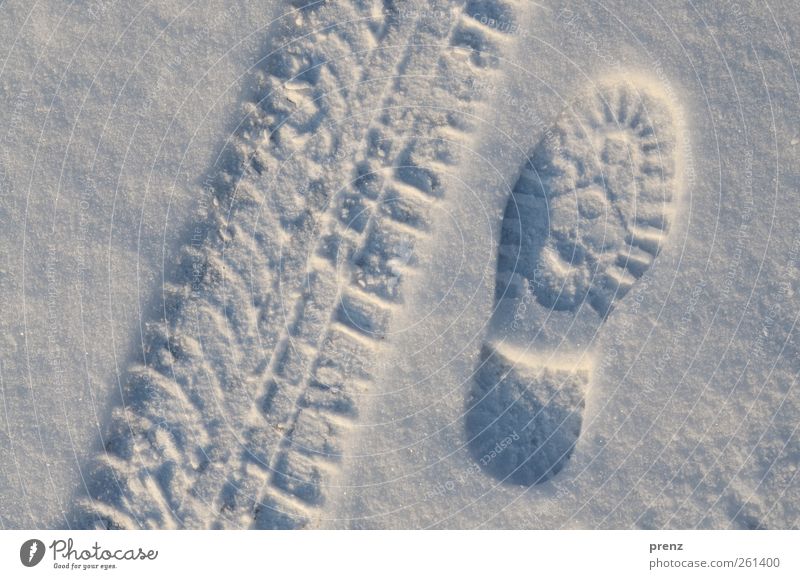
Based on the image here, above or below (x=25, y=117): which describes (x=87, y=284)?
below

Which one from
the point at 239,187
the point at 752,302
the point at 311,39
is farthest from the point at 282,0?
the point at 752,302

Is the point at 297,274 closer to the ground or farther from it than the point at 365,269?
closer to the ground

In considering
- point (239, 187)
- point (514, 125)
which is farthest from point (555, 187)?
Result: point (239, 187)

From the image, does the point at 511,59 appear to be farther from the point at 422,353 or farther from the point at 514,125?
the point at 422,353

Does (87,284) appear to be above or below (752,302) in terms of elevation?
below

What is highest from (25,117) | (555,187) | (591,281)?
(555,187)

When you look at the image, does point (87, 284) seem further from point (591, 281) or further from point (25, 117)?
point (591, 281)
